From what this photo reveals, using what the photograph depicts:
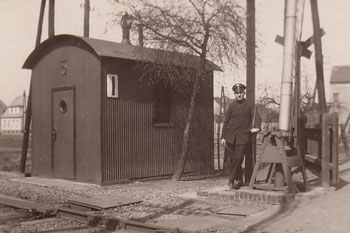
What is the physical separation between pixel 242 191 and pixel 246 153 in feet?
4.73

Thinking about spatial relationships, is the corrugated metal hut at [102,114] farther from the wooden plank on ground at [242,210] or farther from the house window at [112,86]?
the wooden plank on ground at [242,210]

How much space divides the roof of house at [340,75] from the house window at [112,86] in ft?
190

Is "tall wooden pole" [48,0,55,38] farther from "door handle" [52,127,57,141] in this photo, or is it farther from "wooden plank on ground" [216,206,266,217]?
"wooden plank on ground" [216,206,266,217]

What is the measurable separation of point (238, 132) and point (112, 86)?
4.51 metres

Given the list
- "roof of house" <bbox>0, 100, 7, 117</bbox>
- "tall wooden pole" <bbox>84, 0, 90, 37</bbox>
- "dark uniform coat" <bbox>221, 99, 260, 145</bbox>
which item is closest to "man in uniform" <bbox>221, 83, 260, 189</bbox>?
"dark uniform coat" <bbox>221, 99, 260, 145</bbox>

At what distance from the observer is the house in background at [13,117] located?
370 feet

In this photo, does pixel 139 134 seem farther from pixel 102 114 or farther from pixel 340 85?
pixel 340 85

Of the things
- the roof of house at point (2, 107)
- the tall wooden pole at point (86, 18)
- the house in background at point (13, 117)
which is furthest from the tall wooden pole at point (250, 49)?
the roof of house at point (2, 107)

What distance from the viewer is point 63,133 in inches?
552

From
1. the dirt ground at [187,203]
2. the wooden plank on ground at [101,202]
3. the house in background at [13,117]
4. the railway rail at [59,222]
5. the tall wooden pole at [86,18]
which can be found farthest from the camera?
the house in background at [13,117]

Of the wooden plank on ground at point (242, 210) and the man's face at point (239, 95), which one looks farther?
the man's face at point (239, 95)

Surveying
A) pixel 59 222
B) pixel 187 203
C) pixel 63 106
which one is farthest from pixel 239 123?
pixel 63 106

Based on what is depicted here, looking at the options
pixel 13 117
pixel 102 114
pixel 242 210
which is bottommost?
pixel 242 210

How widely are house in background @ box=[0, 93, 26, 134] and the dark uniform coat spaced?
353 ft
